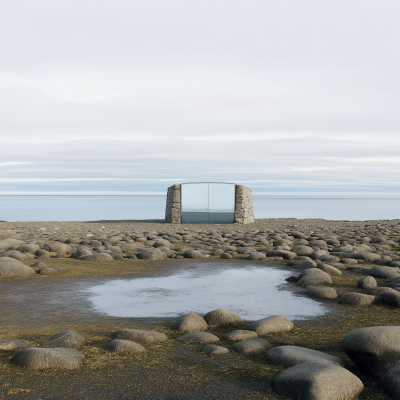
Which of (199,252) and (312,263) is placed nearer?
(312,263)

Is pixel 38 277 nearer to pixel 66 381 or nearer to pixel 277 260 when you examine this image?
pixel 66 381

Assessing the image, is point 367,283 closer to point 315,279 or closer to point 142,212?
point 315,279

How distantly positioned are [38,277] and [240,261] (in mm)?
2889

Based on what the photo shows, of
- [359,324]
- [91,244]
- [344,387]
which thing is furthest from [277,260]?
[344,387]

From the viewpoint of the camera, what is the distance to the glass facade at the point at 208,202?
17344 millimetres

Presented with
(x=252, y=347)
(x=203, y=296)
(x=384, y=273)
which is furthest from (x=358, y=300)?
(x=252, y=347)

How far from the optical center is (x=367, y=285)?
14.3 feet

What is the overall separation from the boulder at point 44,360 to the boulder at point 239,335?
991mm

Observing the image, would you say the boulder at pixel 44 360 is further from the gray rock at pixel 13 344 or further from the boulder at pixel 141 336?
the boulder at pixel 141 336

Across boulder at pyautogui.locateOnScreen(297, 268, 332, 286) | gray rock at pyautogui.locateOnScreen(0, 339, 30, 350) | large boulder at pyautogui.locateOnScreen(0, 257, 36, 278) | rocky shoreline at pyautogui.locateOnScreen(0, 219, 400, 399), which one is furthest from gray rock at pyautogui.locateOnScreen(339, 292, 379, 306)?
large boulder at pyautogui.locateOnScreen(0, 257, 36, 278)

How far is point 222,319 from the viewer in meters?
3.17

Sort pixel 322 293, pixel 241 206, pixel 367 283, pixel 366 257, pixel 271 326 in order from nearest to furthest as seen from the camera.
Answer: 1. pixel 271 326
2. pixel 322 293
3. pixel 367 283
4. pixel 366 257
5. pixel 241 206

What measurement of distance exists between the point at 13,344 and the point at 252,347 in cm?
151

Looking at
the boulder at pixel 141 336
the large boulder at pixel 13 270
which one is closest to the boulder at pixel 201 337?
the boulder at pixel 141 336
